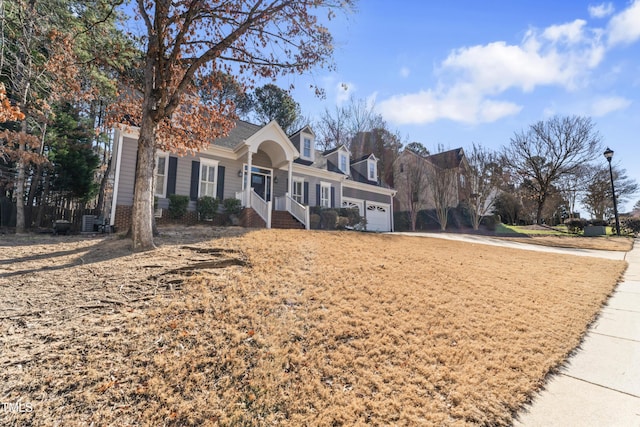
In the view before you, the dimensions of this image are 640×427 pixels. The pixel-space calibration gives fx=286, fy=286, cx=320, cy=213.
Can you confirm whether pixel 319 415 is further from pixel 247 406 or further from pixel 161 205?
pixel 161 205

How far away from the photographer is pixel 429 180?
21.2 m

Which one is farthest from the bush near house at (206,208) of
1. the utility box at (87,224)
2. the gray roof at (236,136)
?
→ the utility box at (87,224)

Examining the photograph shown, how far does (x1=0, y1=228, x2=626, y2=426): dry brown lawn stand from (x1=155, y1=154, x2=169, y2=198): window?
5.55 m

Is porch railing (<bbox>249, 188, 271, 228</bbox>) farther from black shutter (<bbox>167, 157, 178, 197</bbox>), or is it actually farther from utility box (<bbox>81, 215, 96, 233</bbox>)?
utility box (<bbox>81, 215, 96, 233</bbox>)

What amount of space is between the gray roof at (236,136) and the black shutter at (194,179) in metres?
1.32

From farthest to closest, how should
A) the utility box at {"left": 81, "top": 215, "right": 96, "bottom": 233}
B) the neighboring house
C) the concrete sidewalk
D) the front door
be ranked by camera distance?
the neighboring house
the front door
the utility box at {"left": 81, "top": 215, "right": 96, "bottom": 233}
the concrete sidewalk

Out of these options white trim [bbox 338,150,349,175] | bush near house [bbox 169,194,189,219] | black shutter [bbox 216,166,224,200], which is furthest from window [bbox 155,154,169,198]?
white trim [bbox 338,150,349,175]

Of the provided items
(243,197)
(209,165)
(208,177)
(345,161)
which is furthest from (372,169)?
(208,177)

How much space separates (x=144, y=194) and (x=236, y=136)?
9.22 m

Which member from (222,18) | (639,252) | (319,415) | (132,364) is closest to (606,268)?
(639,252)

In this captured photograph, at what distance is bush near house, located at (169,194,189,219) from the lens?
11.0 metres

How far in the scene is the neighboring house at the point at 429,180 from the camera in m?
20.8

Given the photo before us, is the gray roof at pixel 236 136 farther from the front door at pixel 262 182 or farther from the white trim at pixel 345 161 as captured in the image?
the white trim at pixel 345 161

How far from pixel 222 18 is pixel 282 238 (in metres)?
5.78
